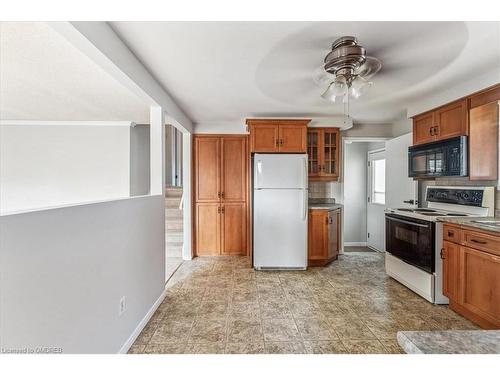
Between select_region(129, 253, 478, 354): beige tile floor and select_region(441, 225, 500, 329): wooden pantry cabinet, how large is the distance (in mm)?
169

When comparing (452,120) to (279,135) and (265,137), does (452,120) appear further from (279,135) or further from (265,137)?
(265,137)

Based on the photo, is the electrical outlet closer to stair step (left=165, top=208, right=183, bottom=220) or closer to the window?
stair step (left=165, top=208, right=183, bottom=220)

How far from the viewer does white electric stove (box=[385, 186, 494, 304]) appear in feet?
8.31

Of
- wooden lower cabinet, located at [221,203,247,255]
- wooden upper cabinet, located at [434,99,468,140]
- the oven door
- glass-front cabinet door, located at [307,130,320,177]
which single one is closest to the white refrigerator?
glass-front cabinet door, located at [307,130,320,177]

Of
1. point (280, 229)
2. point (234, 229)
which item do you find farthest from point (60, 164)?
point (280, 229)

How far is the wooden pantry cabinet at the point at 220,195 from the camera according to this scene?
430 cm

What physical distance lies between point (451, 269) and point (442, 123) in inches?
62.4

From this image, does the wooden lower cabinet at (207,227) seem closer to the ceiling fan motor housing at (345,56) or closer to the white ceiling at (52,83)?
the white ceiling at (52,83)

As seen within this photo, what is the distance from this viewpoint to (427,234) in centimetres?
259

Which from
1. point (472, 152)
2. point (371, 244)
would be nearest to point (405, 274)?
point (472, 152)

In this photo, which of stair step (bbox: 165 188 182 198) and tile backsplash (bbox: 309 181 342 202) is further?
stair step (bbox: 165 188 182 198)

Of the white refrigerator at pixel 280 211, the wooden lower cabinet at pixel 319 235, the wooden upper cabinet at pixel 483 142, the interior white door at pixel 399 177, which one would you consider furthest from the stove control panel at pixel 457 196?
the white refrigerator at pixel 280 211

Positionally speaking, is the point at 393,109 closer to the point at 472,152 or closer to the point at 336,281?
the point at 472,152
